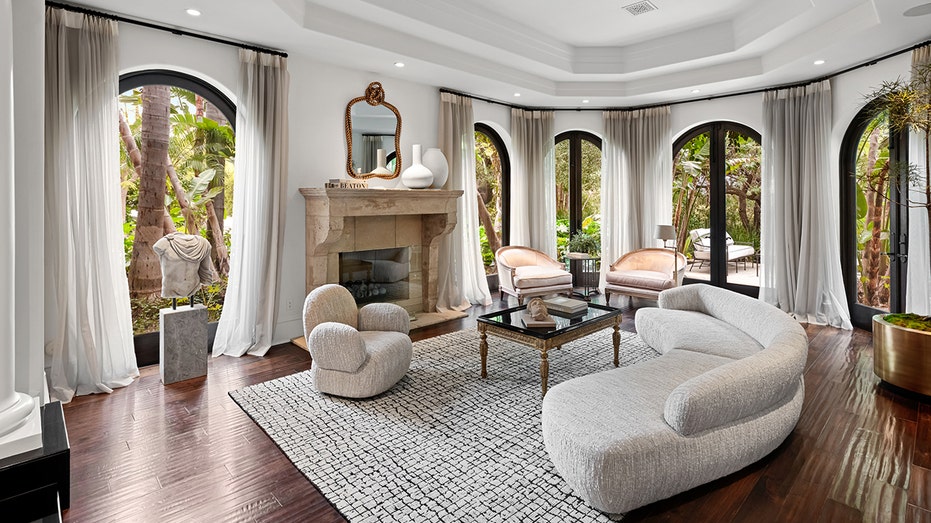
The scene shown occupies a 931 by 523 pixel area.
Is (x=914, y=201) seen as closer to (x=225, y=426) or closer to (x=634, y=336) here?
(x=634, y=336)

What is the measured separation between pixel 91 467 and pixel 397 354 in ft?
5.78

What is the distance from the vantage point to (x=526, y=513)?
215cm

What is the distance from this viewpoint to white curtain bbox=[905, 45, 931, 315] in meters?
4.34

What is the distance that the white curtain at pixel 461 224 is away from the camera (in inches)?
240

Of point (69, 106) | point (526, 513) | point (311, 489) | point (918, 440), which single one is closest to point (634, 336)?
point (918, 440)

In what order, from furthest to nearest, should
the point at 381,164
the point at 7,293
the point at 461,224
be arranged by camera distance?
the point at 461,224
the point at 381,164
the point at 7,293

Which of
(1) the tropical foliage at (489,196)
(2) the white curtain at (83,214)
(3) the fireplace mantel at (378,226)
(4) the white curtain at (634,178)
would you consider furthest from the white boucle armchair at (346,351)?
(4) the white curtain at (634,178)

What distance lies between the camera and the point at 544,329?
353cm

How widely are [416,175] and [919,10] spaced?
4430mm

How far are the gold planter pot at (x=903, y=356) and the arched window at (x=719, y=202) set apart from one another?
3.04 meters

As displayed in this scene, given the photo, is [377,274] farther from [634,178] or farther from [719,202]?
[719,202]

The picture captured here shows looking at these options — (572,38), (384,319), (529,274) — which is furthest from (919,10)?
(384,319)

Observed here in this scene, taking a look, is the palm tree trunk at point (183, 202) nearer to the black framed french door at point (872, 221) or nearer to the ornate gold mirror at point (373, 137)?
the ornate gold mirror at point (373, 137)

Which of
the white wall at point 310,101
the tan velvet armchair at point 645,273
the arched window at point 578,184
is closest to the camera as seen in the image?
the white wall at point 310,101
